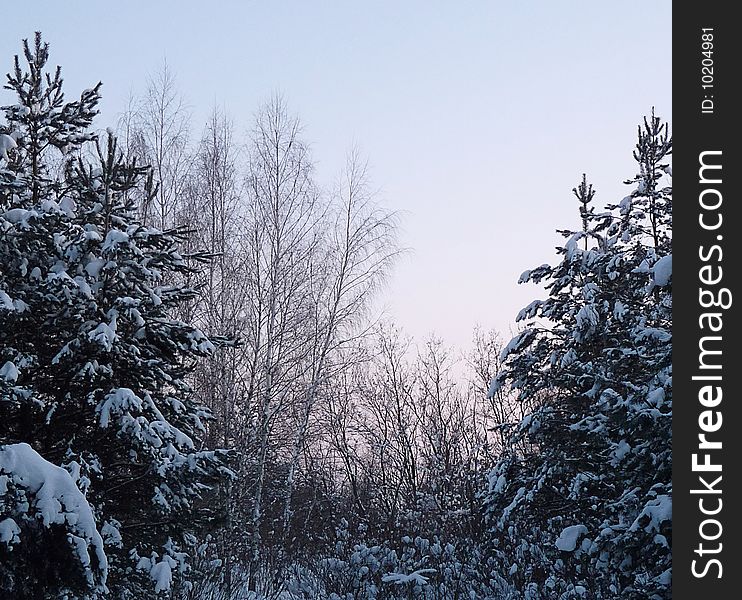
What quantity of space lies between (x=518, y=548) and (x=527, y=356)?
9.31 ft

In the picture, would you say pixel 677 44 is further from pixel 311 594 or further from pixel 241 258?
pixel 241 258

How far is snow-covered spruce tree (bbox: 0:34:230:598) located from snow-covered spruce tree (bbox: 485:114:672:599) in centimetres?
350

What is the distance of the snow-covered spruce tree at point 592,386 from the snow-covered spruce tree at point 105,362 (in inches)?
138

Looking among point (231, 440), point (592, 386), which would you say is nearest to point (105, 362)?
point (592, 386)

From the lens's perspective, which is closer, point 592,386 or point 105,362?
point 105,362

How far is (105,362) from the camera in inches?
269

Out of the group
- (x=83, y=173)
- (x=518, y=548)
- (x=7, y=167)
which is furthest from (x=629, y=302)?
(x=7, y=167)

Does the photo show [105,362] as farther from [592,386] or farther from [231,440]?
[231,440]

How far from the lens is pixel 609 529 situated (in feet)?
19.8

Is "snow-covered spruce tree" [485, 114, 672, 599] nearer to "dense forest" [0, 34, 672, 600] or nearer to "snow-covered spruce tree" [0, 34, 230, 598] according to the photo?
"dense forest" [0, 34, 672, 600]

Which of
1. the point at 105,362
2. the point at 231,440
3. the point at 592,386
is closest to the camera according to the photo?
the point at 105,362

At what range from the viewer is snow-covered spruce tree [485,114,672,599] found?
6777 mm

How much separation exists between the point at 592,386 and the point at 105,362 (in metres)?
4.98

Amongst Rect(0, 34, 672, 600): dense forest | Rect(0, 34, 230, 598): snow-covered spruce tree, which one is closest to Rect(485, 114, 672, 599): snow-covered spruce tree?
Rect(0, 34, 672, 600): dense forest
